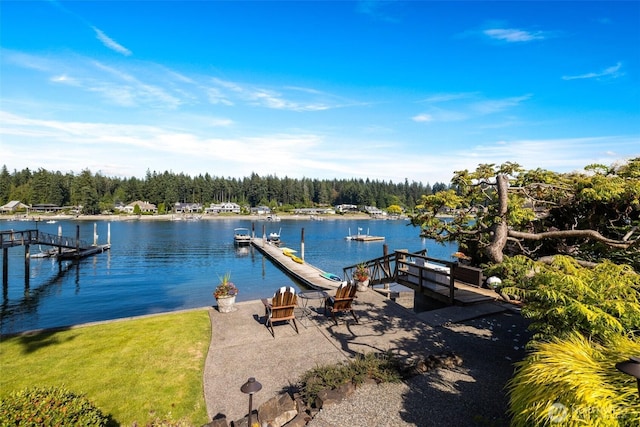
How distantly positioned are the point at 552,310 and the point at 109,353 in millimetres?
9468

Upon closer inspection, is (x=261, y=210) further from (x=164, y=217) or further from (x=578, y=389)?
(x=578, y=389)

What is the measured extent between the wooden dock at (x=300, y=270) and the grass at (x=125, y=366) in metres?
13.3

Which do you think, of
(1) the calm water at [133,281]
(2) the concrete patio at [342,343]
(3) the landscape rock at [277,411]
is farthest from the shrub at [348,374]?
(1) the calm water at [133,281]

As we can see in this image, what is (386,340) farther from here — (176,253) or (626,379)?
(176,253)

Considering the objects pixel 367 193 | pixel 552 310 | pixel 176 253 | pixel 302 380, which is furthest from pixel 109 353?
pixel 367 193

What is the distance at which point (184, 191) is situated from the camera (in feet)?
459

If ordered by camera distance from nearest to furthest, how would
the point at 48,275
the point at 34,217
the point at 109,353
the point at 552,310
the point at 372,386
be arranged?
the point at 552,310, the point at 372,386, the point at 109,353, the point at 48,275, the point at 34,217

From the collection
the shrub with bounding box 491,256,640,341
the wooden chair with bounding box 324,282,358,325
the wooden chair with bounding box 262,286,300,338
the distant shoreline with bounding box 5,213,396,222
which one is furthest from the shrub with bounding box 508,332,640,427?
the distant shoreline with bounding box 5,213,396,222

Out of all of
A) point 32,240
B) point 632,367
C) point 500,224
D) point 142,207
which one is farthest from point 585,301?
point 142,207

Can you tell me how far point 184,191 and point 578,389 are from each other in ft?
492

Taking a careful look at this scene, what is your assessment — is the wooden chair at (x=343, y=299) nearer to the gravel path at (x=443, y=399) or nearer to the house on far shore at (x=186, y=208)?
the gravel path at (x=443, y=399)

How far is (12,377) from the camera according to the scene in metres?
6.95

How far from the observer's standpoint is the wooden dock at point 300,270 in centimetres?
2351

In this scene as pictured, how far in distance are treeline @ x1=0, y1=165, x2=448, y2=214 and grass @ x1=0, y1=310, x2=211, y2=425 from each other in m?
128
